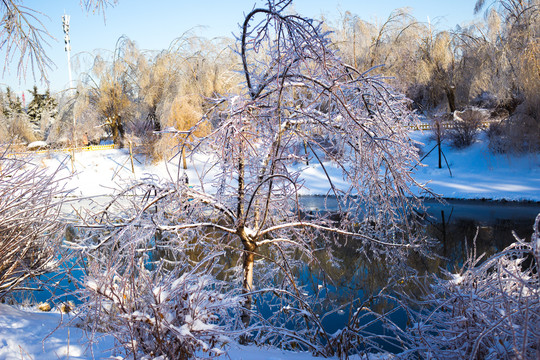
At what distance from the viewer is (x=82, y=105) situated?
2191cm

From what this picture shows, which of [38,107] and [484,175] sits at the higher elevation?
[38,107]

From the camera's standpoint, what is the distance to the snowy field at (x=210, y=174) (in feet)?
7.33

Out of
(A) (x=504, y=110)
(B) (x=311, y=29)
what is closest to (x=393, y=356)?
(B) (x=311, y=29)

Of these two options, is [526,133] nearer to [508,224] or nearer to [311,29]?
[508,224]

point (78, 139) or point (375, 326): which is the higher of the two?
point (78, 139)

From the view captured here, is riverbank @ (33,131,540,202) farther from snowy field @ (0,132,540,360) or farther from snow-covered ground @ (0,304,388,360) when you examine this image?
snow-covered ground @ (0,304,388,360)

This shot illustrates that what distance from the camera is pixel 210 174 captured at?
16750 mm

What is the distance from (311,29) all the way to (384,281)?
5598 millimetres

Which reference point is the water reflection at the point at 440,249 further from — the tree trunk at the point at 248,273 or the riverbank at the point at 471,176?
the tree trunk at the point at 248,273

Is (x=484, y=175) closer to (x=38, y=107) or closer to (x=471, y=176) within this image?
(x=471, y=176)

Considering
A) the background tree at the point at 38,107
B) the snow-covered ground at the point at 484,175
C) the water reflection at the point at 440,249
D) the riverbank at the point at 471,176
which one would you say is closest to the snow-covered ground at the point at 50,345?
the water reflection at the point at 440,249

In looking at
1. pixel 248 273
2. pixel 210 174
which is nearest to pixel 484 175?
pixel 210 174

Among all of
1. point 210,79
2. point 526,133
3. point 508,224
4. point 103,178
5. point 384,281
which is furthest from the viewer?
point 103,178

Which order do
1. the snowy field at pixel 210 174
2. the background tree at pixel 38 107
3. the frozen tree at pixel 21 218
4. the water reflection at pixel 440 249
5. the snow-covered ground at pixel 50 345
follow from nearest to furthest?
1. the snow-covered ground at pixel 50 345
2. the snowy field at pixel 210 174
3. the frozen tree at pixel 21 218
4. the water reflection at pixel 440 249
5. the background tree at pixel 38 107
